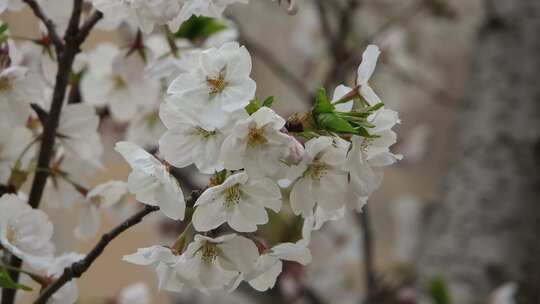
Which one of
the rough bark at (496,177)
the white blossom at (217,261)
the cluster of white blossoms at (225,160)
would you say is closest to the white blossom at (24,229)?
the cluster of white blossoms at (225,160)

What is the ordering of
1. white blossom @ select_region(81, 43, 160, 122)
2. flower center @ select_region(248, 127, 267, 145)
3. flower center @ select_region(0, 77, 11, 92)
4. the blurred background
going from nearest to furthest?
flower center @ select_region(248, 127, 267, 145)
flower center @ select_region(0, 77, 11, 92)
white blossom @ select_region(81, 43, 160, 122)
the blurred background

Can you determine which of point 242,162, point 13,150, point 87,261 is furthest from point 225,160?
point 13,150

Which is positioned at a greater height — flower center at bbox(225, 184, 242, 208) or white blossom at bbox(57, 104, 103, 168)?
flower center at bbox(225, 184, 242, 208)

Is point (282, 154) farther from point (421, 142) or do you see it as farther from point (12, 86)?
point (421, 142)

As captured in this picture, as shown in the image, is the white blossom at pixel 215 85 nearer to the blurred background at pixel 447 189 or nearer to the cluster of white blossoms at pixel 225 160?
the cluster of white blossoms at pixel 225 160

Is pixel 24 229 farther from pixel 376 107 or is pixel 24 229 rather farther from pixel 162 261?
pixel 376 107

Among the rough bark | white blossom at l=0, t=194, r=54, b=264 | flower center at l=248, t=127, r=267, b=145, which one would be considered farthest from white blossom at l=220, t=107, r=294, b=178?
the rough bark

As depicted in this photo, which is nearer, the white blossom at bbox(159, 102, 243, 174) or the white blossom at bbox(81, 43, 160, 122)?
the white blossom at bbox(159, 102, 243, 174)

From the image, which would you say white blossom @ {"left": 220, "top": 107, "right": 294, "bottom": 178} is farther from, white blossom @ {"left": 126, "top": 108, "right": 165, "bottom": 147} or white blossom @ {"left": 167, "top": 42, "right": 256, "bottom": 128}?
white blossom @ {"left": 126, "top": 108, "right": 165, "bottom": 147}
